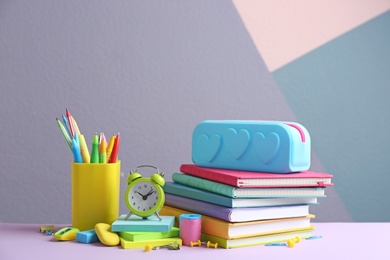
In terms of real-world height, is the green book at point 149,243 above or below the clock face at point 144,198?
below

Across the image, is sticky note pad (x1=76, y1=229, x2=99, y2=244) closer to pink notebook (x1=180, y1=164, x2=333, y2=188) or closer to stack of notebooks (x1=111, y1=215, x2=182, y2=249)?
stack of notebooks (x1=111, y1=215, x2=182, y2=249)

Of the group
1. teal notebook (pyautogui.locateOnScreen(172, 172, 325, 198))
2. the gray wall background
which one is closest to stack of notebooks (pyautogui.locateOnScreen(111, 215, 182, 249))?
teal notebook (pyautogui.locateOnScreen(172, 172, 325, 198))

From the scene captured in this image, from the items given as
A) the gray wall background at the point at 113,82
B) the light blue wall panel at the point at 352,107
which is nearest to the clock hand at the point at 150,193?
the gray wall background at the point at 113,82

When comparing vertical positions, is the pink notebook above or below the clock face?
above

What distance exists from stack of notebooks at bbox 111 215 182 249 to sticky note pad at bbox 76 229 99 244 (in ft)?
0.12

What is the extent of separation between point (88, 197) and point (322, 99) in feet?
4.45

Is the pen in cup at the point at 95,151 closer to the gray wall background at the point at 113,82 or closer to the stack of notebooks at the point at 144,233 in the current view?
the stack of notebooks at the point at 144,233

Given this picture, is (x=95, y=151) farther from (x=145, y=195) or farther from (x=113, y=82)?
(x=113, y=82)

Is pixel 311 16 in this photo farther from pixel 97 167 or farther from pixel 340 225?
pixel 97 167

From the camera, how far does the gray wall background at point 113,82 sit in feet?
6.59

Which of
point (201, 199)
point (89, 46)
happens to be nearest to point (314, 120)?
point (89, 46)

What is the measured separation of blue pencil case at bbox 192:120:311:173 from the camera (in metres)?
1.10

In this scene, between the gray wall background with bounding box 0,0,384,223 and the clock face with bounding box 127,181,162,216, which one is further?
the gray wall background with bounding box 0,0,384,223

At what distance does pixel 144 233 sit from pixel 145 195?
0.28 feet
